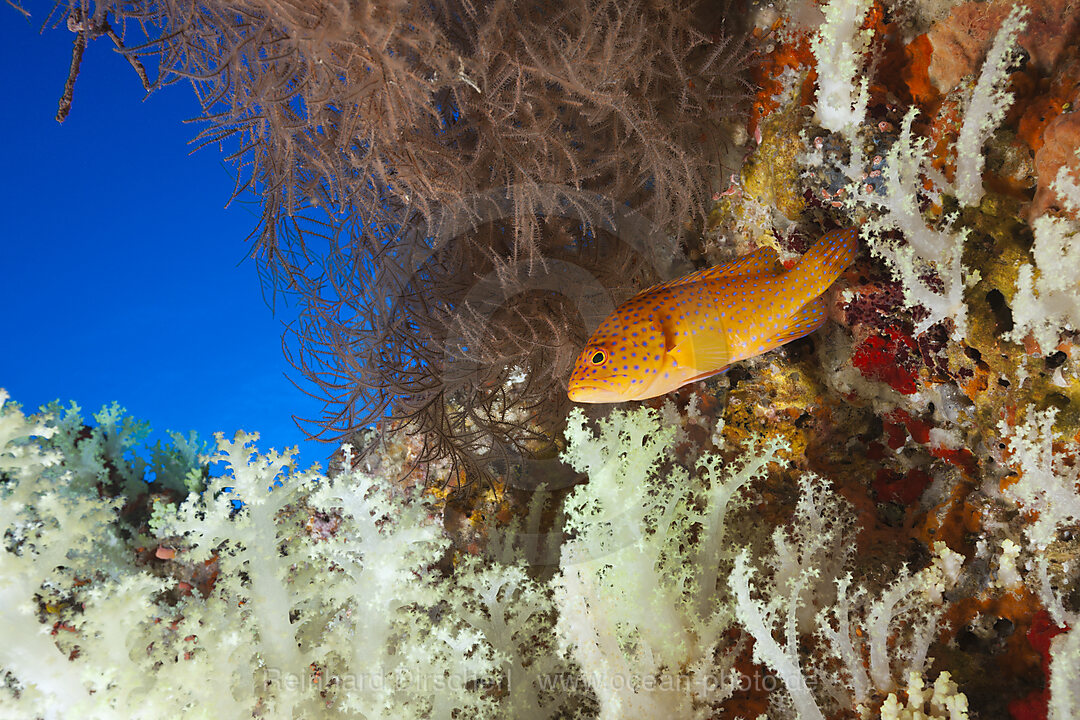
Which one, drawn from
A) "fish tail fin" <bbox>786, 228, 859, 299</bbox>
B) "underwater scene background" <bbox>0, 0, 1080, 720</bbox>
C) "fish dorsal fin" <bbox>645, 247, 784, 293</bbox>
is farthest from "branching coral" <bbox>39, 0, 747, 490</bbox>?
"fish tail fin" <bbox>786, 228, 859, 299</bbox>

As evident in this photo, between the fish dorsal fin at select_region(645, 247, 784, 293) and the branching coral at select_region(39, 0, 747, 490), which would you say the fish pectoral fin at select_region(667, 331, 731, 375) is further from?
the branching coral at select_region(39, 0, 747, 490)

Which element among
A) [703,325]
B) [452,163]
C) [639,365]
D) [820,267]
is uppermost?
[452,163]

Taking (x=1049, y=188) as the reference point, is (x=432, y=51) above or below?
above

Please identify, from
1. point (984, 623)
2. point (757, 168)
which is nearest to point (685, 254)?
point (757, 168)

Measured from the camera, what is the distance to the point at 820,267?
2.39 m

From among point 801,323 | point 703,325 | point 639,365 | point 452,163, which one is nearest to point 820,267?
point 801,323

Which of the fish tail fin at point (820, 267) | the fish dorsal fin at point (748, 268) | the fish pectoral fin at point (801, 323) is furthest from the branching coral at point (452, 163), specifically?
the fish pectoral fin at point (801, 323)

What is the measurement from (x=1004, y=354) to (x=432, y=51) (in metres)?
2.76

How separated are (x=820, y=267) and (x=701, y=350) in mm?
688

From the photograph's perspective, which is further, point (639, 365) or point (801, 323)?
point (801, 323)

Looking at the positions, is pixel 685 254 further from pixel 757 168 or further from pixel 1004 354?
pixel 1004 354

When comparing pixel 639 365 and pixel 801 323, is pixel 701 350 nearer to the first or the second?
pixel 639 365

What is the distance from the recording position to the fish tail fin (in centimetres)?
239

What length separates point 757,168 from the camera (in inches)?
123
